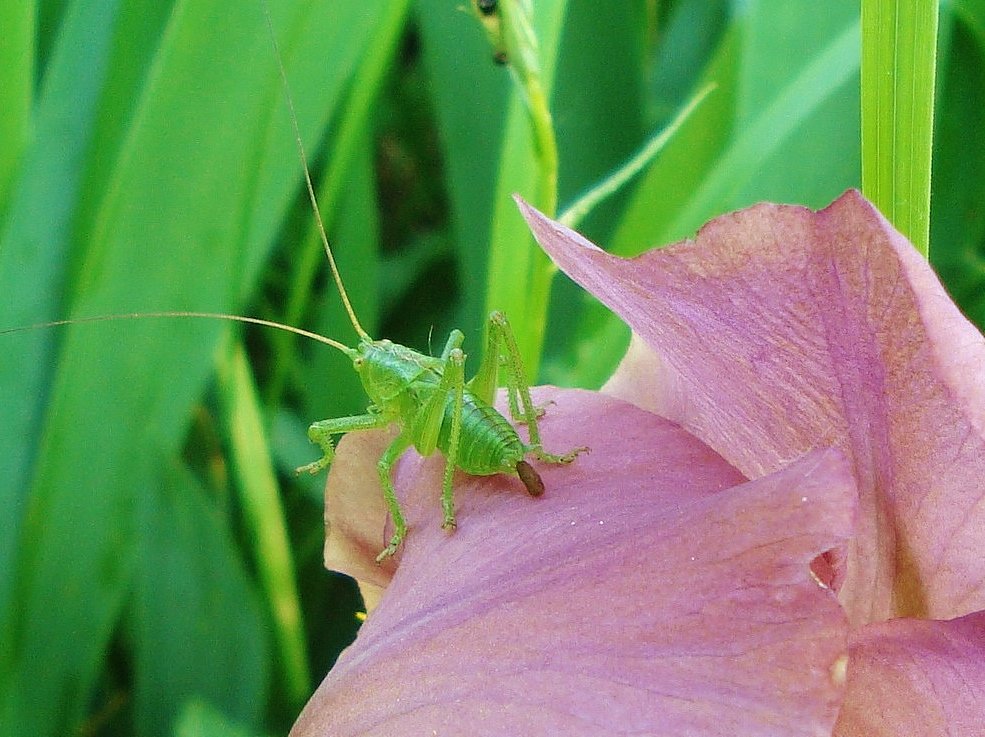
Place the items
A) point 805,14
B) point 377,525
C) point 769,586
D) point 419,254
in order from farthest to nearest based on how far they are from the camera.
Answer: point 419,254 < point 805,14 < point 377,525 < point 769,586

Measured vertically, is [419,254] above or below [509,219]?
below

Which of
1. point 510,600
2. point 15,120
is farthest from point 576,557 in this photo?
point 15,120

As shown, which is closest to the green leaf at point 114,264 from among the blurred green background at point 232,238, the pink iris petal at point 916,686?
the blurred green background at point 232,238

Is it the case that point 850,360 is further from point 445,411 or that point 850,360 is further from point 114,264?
point 114,264

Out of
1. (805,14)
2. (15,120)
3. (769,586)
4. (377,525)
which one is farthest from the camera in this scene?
(805,14)

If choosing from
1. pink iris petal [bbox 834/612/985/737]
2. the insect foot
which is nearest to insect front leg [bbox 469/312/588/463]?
the insect foot

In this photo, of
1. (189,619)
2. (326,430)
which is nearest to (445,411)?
(326,430)

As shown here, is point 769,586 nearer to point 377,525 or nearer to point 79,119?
point 377,525
